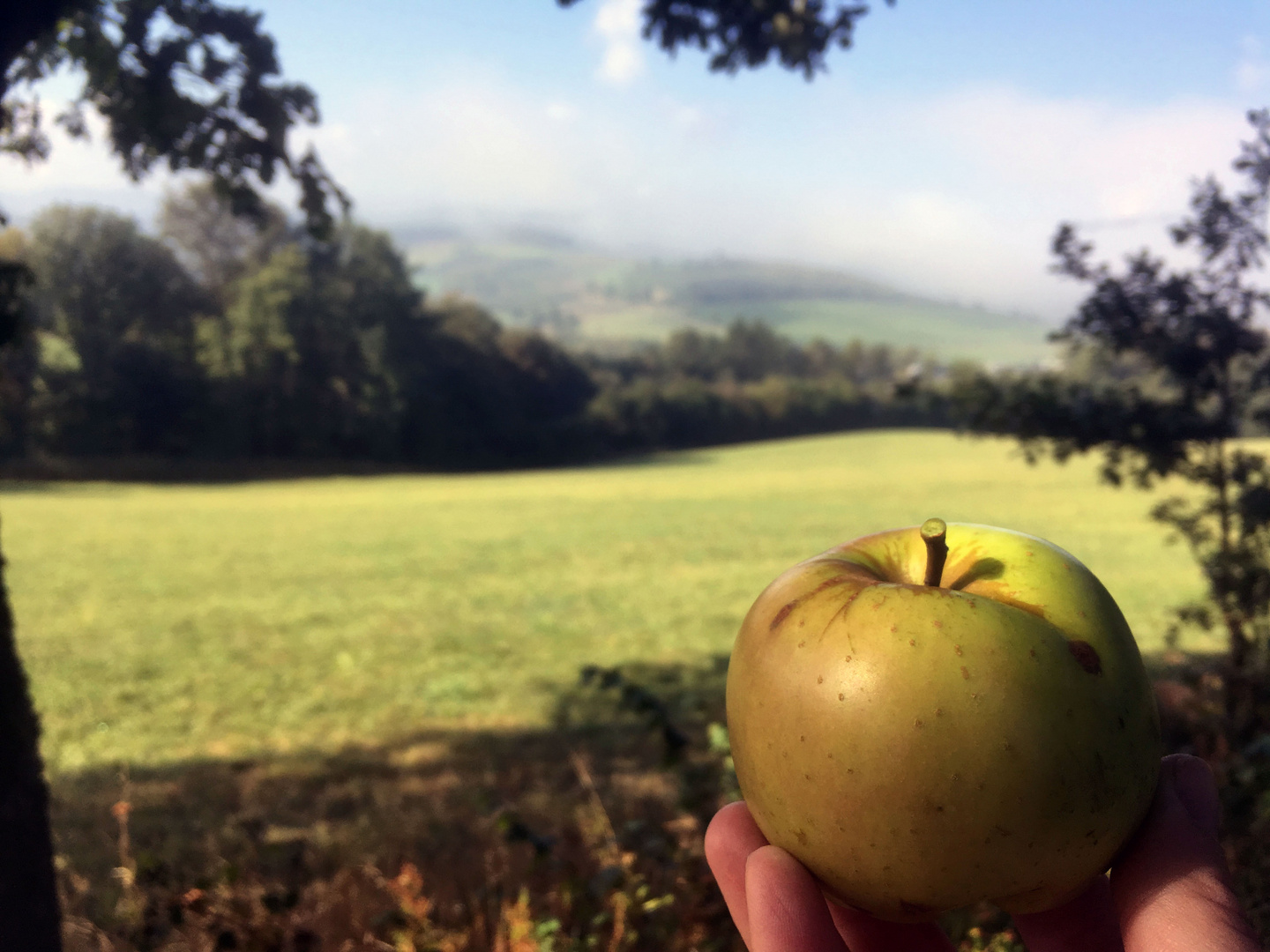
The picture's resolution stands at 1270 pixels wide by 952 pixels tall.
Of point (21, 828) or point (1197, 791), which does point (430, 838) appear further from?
point (1197, 791)

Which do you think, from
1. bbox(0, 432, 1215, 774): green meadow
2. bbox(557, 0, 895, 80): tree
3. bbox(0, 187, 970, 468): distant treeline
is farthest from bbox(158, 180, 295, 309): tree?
bbox(557, 0, 895, 80): tree

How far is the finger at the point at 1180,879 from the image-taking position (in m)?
1.21

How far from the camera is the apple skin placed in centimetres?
118

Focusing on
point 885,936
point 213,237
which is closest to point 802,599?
point 885,936

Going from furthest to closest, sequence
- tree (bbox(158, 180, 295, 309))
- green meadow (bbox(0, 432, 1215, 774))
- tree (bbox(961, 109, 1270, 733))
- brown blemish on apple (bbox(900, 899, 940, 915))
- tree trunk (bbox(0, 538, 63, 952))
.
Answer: tree (bbox(158, 180, 295, 309)) → green meadow (bbox(0, 432, 1215, 774)) → tree (bbox(961, 109, 1270, 733)) → tree trunk (bbox(0, 538, 63, 952)) → brown blemish on apple (bbox(900, 899, 940, 915))

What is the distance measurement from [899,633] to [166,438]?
47.4 meters

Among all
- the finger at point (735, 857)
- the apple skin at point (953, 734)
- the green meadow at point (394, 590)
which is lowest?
the green meadow at point (394, 590)

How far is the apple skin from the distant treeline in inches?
1445

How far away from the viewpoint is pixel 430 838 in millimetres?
5016

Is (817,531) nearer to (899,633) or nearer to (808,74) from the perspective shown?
(808,74)

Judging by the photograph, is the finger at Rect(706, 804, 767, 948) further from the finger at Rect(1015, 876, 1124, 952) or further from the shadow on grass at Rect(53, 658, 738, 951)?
the shadow on grass at Rect(53, 658, 738, 951)

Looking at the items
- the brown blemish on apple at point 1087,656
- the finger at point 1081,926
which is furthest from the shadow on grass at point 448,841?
the brown blemish on apple at point 1087,656

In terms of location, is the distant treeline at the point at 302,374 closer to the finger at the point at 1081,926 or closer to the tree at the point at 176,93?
the tree at the point at 176,93

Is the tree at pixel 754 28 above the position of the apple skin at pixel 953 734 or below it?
above
